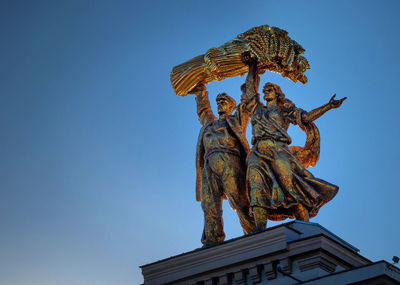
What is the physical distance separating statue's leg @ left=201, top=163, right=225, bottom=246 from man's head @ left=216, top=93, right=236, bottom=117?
1.45 meters

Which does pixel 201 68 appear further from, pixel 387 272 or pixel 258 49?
pixel 387 272

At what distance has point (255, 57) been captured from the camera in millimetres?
17422

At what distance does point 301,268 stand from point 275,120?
404 centimetres

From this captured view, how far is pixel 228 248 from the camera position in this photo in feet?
46.3

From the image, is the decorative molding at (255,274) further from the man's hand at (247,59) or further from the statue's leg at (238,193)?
the man's hand at (247,59)

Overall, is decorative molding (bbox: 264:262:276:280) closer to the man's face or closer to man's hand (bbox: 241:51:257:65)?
the man's face

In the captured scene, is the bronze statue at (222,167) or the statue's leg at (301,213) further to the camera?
the bronze statue at (222,167)

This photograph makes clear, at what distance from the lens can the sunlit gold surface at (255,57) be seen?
1738cm

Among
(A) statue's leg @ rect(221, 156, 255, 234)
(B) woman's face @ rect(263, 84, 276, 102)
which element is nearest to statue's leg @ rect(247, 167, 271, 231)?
(A) statue's leg @ rect(221, 156, 255, 234)

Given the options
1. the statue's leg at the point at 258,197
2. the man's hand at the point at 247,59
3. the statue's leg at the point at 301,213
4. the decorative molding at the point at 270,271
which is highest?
the man's hand at the point at 247,59

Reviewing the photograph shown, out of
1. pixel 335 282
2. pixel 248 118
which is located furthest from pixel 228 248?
pixel 248 118

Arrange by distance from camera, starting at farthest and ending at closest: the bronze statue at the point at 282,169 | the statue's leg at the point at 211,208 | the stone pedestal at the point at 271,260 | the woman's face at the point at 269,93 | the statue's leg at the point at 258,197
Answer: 1. the woman's face at the point at 269,93
2. the statue's leg at the point at 211,208
3. the bronze statue at the point at 282,169
4. the statue's leg at the point at 258,197
5. the stone pedestal at the point at 271,260

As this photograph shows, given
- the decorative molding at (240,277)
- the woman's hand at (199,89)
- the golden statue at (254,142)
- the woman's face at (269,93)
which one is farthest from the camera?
the woman's hand at (199,89)

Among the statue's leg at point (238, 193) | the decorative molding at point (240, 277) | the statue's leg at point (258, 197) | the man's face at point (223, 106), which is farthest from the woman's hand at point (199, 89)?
the decorative molding at point (240, 277)
